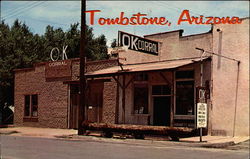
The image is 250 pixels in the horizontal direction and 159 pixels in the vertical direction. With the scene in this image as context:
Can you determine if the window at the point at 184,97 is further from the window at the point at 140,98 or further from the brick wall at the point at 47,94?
the brick wall at the point at 47,94

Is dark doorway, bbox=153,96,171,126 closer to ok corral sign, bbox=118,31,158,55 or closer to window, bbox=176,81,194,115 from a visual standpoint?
window, bbox=176,81,194,115

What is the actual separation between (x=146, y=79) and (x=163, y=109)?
78.2 inches

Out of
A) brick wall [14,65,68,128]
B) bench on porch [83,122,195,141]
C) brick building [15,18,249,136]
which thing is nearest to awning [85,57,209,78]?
brick building [15,18,249,136]

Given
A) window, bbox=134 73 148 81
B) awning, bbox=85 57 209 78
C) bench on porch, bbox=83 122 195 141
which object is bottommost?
bench on porch, bbox=83 122 195 141

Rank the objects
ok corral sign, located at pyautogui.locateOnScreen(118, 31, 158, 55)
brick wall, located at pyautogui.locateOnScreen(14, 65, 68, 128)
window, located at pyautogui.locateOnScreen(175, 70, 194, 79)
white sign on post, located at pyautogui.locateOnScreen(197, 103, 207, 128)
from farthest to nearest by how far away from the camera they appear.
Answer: brick wall, located at pyautogui.locateOnScreen(14, 65, 68, 128)
window, located at pyautogui.locateOnScreen(175, 70, 194, 79)
ok corral sign, located at pyautogui.locateOnScreen(118, 31, 158, 55)
white sign on post, located at pyautogui.locateOnScreen(197, 103, 207, 128)

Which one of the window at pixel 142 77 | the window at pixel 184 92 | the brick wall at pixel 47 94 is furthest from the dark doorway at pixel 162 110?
the brick wall at pixel 47 94

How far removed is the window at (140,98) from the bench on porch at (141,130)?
352 centimetres

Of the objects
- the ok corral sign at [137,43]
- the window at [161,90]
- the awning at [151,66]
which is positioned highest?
the ok corral sign at [137,43]

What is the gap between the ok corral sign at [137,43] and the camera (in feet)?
62.1

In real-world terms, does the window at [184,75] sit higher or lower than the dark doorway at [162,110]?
higher

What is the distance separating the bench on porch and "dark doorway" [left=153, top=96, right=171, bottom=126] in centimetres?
337

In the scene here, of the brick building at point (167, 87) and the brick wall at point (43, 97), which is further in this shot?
the brick wall at point (43, 97)

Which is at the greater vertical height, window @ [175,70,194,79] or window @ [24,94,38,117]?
window @ [175,70,194,79]

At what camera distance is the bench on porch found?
15.7 m
